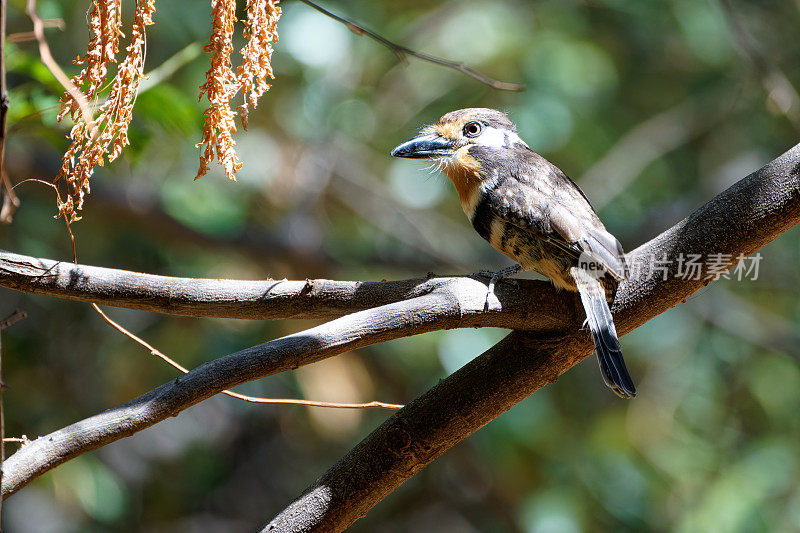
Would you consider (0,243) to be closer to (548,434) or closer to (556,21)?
(548,434)

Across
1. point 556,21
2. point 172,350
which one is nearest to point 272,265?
point 172,350

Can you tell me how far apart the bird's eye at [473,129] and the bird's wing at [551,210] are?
0.18m

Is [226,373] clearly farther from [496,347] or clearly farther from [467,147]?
[467,147]

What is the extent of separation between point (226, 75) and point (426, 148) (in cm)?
97

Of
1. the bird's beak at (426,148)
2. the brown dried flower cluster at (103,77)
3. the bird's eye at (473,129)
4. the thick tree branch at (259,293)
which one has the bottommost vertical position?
the thick tree branch at (259,293)

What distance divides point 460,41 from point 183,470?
108 inches

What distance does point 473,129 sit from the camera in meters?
2.11

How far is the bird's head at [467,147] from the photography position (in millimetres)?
1980

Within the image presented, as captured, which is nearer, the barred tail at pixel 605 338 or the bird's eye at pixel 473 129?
the barred tail at pixel 605 338

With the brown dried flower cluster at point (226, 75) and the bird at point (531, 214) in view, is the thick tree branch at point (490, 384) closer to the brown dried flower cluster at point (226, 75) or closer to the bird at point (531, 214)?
the bird at point (531, 214)

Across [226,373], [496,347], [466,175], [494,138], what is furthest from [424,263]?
[226,373]

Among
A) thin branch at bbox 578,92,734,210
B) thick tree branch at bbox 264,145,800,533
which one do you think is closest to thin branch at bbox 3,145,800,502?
thick tree branch at bbox 264,145,800,533

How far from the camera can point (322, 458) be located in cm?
473

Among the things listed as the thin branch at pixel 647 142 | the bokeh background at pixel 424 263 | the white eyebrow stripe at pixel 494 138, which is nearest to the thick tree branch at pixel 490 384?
the white eyebrow stripe at pixel 494 138
